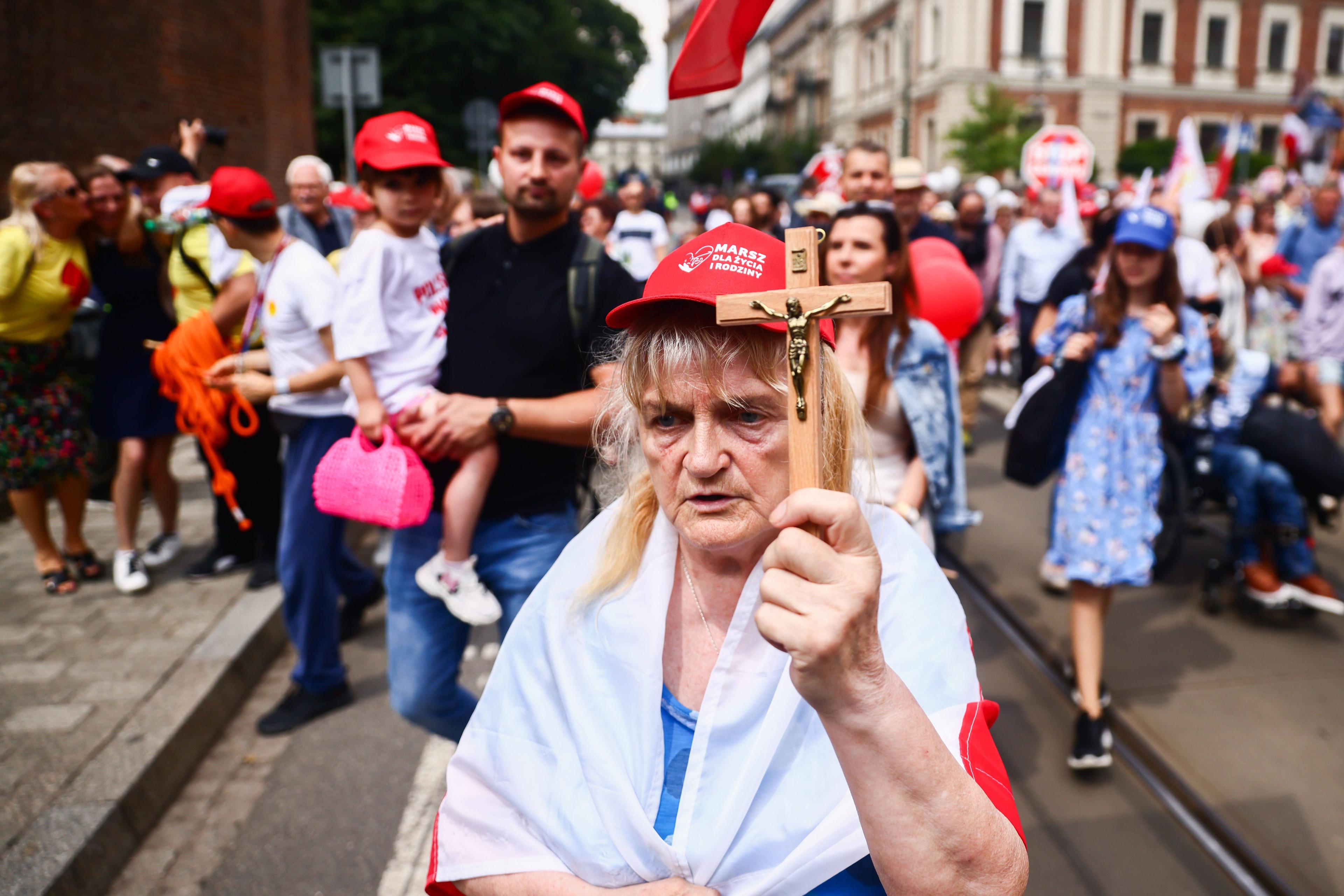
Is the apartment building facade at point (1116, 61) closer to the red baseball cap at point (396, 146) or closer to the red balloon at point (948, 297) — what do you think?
the red balloon at point (948, 297)

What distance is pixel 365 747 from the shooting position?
384cm

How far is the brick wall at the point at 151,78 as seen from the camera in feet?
24.1

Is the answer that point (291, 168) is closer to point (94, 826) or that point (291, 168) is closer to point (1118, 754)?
point (94, 826)

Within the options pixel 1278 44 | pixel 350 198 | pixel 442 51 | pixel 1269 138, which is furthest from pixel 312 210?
pixel 1278 44

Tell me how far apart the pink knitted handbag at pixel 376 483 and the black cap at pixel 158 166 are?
3.35 metres

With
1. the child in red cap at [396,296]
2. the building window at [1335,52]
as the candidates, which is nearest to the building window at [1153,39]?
the building window at [1335,52]

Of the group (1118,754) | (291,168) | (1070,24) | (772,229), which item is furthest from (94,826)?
(1070,24)

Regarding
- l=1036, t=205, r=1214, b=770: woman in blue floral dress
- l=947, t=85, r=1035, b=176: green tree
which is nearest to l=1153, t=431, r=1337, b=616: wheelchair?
l=1036, t=205, r=1214, b=770: woman in blue floral dress

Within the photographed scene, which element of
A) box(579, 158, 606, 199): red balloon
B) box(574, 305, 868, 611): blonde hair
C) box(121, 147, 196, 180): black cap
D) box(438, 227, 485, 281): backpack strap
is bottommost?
box(574, 305, 868, 611): blonde hair

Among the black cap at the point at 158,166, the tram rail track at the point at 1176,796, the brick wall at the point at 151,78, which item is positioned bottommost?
the tram rail track at the point at 1176,796

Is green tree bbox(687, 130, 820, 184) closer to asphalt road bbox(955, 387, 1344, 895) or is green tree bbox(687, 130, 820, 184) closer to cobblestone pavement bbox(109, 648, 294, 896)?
asphalt road bbox(955, 387, 1344, 895)

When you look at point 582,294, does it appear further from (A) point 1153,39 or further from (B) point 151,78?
(A) point 1153,39

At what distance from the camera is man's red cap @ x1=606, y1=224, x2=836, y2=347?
142 centimetres

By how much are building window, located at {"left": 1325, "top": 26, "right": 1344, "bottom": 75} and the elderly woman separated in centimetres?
6148
